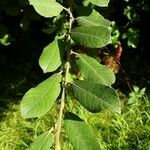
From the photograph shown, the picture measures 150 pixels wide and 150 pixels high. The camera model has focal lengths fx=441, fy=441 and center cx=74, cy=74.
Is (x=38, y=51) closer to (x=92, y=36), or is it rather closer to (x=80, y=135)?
(x=92, y=36)

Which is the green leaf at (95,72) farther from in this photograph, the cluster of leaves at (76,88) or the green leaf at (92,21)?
the green leaf at (92,21)

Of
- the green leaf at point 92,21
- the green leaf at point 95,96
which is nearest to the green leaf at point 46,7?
the green leaf at point 92,21

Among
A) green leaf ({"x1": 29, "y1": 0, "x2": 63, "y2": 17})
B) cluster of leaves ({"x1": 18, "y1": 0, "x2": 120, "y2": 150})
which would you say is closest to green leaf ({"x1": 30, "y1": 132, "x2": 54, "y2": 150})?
cluster of leaves ({"x1": 18, "y1": 0, "x2": 120, "y2": 150})

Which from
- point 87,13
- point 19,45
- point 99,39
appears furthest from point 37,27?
point 99,39

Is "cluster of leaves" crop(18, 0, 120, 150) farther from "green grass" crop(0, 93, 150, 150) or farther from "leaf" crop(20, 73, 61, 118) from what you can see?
"green grass" crop(0, 93, 150, 150)

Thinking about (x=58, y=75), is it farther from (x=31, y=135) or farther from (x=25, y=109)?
(x=31, y=135)

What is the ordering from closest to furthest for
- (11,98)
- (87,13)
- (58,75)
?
1. (58,75)
2. (87,13)
3. (11,98)

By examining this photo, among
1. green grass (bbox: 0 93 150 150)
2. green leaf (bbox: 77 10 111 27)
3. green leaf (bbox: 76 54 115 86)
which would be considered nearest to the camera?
Result: green leaf (bbox: 76 54 115 86)
